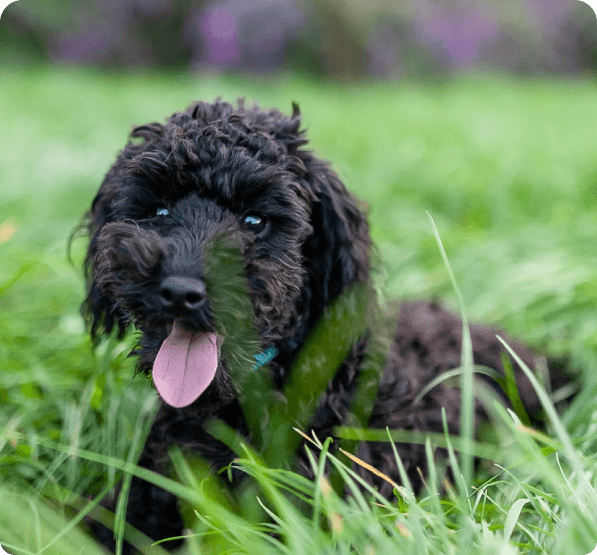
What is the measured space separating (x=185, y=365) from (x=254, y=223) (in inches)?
23.4

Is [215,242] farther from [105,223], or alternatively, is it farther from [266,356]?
[105,223]

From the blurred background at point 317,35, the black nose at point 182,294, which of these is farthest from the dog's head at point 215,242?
the blurred background at point 317,35

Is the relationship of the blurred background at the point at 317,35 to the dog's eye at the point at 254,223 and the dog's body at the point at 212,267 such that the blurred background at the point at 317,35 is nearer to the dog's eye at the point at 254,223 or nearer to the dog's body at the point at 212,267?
the dog's body at the point at 212,267

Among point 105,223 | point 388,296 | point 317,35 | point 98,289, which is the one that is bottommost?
point 317,35

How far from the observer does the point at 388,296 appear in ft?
9.87

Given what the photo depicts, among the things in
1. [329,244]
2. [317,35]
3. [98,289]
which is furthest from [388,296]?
[317,35]

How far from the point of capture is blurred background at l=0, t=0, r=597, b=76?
16.6 meters

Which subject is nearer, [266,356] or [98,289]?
[266,356]

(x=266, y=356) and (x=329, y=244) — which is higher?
(x=329, y=244)

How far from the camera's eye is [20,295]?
3.73m

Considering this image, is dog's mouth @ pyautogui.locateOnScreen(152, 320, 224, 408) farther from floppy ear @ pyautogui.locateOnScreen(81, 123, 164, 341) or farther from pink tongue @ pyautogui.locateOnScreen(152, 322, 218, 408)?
floppy ear @ pyautogui.locateOnScreen(81, 123, 164, 341)

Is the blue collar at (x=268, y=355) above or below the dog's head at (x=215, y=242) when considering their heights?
below

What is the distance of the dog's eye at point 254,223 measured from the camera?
2.23 metres

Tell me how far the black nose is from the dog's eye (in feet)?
1.38
